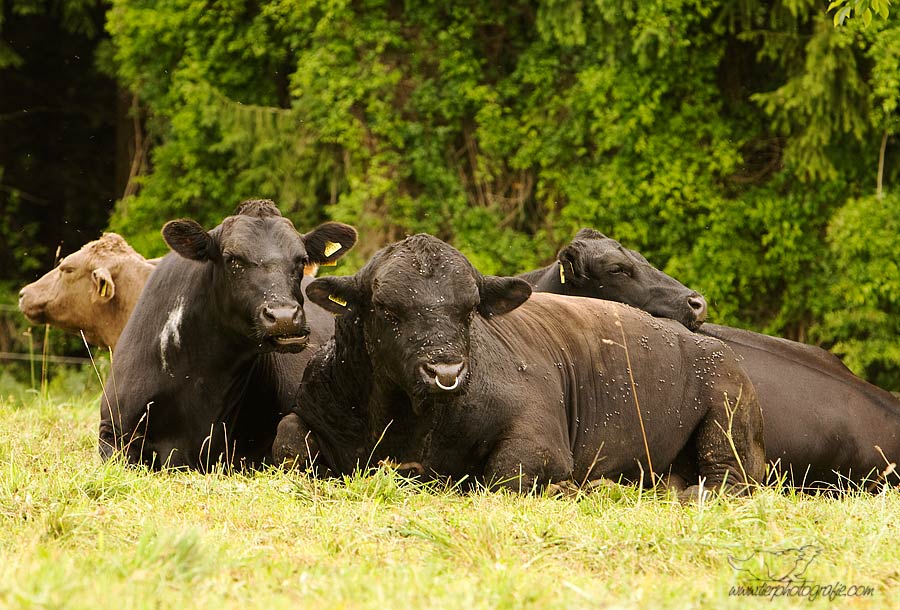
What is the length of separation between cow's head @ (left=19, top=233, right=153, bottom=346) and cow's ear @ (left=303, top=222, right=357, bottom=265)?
2660 millimetres

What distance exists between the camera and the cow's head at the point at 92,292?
10883mm

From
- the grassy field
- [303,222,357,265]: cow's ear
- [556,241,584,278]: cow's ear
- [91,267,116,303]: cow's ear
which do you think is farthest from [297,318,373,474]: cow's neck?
[91,267,116,303]: cow's ear

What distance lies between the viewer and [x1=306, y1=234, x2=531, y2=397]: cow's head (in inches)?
271

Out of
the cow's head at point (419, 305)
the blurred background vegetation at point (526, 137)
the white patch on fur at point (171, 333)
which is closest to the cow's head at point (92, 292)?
the white patch on fur at point (171, 333)

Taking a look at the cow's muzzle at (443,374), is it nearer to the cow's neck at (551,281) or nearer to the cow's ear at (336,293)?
the cow's ear at (336,293)

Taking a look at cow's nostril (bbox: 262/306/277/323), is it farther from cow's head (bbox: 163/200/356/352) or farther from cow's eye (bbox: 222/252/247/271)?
cow's eye (bbox: 222/252/247/271)

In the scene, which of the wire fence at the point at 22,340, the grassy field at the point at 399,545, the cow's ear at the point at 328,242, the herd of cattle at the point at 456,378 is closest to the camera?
the grassy field at the point at 399,545

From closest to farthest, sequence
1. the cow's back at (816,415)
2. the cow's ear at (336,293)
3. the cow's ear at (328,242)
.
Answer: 1. the cow's ear at (336,293)
2. the cow's ear at (328,242)
3. the cow's back at (816,415)

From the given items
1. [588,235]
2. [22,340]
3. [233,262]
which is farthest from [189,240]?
[22,340]

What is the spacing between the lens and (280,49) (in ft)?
71.3

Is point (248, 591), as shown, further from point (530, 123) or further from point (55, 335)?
point (55, 335)

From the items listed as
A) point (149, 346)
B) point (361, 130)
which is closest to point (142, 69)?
point (361, 130)

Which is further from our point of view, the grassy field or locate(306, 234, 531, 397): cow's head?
locate(306, 234, 531, 397): cow's head

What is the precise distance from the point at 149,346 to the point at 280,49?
1394 centimetres
